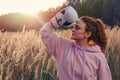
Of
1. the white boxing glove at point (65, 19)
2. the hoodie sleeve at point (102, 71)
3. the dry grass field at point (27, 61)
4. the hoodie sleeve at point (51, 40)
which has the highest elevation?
the white boxing glove at point (65, 19)

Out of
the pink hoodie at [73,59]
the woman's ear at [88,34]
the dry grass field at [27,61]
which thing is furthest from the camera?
the dry grass field at [27,61]

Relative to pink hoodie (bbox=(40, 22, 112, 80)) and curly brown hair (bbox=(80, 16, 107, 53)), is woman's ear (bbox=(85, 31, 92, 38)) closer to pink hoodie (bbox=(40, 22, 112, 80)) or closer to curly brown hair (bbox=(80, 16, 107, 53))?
curly brown hair (bbox=(80, 16, 107, 53))

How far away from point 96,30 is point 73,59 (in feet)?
1.56

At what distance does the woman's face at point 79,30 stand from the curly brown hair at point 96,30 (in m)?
0.07

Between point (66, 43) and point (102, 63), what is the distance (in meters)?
0.40

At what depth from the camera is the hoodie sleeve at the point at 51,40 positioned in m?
5.07

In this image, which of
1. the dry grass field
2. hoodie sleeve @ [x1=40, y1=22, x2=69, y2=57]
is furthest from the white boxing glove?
the dry grass field

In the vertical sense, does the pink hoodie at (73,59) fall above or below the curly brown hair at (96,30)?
below

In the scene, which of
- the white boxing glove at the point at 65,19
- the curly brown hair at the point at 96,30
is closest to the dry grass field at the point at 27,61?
the curly brown hair at the point at 96,30

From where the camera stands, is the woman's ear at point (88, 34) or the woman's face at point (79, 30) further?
the woman's ear at point (88, 34)

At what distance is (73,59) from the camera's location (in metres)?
5.12

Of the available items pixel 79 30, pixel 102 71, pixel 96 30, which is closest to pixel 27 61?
pixel 96 30

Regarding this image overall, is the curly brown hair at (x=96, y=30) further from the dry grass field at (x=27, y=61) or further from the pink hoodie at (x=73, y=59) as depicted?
the dry grass field at (x=27, y=61)

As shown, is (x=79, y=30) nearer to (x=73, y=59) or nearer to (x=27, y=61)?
(x=73, y=59)
